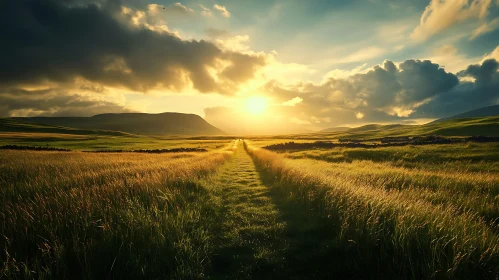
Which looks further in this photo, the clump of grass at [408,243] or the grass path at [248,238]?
the grass path at [248,238]

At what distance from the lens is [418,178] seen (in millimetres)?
15555

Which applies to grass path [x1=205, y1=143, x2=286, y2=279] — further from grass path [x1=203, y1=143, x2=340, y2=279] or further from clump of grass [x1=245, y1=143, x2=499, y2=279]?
clump of grass [x1=245, y1=143, x2=499, y2=279]

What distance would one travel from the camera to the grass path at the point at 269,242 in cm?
563

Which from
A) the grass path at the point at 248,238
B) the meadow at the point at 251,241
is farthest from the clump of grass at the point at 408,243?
the grass path at the point at 248,238

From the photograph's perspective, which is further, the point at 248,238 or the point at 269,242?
the point at 248,238

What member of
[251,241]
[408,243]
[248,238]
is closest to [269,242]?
[251,241]

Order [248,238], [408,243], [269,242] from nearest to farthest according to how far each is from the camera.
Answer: [408,243], [269,242], [248,238]

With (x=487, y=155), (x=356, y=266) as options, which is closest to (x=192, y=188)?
(x=356, y=266)

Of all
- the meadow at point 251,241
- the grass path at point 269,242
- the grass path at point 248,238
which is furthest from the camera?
the grass path at point 248,238

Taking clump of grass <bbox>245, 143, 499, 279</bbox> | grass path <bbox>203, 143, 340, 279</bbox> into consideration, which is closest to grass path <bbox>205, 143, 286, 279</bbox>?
grass path <bbox>203, 143, 340, 279</bbox>

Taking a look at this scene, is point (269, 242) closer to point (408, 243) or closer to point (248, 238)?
point (248, 238)

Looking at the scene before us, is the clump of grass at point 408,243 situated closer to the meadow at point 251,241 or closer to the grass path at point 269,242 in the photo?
the meadow at point 251,241

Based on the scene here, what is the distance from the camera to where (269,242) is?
7.15 metres

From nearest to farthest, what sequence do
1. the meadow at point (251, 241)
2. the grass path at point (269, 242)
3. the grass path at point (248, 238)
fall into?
1. the meadow at point (251, 241)
2. the grass path at point (269, 242)
3. the grass path at point (248, 238)
